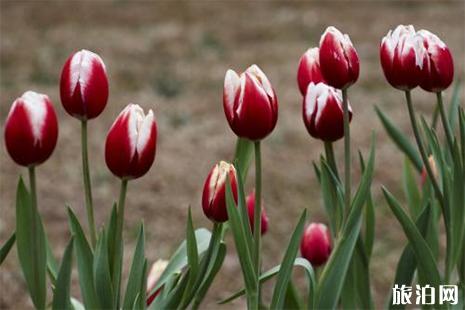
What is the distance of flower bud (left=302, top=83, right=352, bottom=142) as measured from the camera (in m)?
1.49

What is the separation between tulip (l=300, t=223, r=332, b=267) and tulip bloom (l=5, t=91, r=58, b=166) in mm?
665

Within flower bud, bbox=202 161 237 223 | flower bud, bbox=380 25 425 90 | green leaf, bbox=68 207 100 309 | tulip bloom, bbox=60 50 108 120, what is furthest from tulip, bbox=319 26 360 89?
green leaf, bbox=68 207 100 309

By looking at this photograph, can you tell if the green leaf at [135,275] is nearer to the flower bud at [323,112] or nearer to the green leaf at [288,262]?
the green leaf at [288,262]

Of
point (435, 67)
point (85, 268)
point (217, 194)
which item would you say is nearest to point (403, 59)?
point (435, 67)

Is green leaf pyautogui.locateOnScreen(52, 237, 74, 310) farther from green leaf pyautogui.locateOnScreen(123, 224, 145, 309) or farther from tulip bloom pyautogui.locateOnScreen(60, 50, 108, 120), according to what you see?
tulip bloom pyautogui.locateOnScreen(60, 50, 108, 120)

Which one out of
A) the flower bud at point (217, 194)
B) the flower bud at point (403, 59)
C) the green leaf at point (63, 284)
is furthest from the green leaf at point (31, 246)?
the flower bud at point (403, 59)

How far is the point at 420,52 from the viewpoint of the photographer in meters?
1.44

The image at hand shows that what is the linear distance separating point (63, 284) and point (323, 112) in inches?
19.6

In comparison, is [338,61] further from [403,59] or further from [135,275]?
[135,275]

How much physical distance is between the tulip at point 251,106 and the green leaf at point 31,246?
338 millimetres

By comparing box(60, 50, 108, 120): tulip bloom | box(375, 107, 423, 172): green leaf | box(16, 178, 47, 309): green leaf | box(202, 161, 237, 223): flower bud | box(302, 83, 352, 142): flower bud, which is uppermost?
box(60, 50, 108, 120): tulip bloom

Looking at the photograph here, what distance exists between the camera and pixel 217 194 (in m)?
1.41

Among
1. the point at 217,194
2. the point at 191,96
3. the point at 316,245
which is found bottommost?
the point at 316,245

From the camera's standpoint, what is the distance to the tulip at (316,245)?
1.82m
